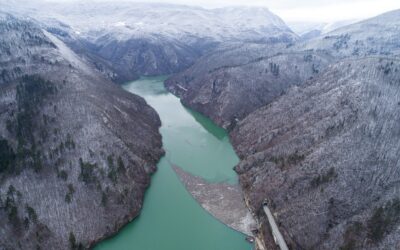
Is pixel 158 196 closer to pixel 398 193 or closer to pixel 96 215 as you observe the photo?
pixel 96 215

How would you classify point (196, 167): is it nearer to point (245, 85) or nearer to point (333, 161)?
point (333, 161)

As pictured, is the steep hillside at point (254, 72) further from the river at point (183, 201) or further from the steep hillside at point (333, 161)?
the steep hillside at point (333, 161)

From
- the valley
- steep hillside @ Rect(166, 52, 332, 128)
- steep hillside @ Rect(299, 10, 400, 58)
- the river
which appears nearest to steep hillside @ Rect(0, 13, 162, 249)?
the valley

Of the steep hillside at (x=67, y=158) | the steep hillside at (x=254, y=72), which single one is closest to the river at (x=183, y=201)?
the steep hillside at (x=67, y=158)

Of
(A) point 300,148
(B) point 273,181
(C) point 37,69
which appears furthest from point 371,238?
(C) point 37,69

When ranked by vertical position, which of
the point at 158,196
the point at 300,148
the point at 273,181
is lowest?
the point at 158,196

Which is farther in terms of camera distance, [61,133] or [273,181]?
[61,133]

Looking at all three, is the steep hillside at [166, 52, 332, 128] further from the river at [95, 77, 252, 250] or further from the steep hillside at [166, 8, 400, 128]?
the river at [95, 77, 252, 250]

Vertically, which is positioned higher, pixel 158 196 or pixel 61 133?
pixel 61 133
